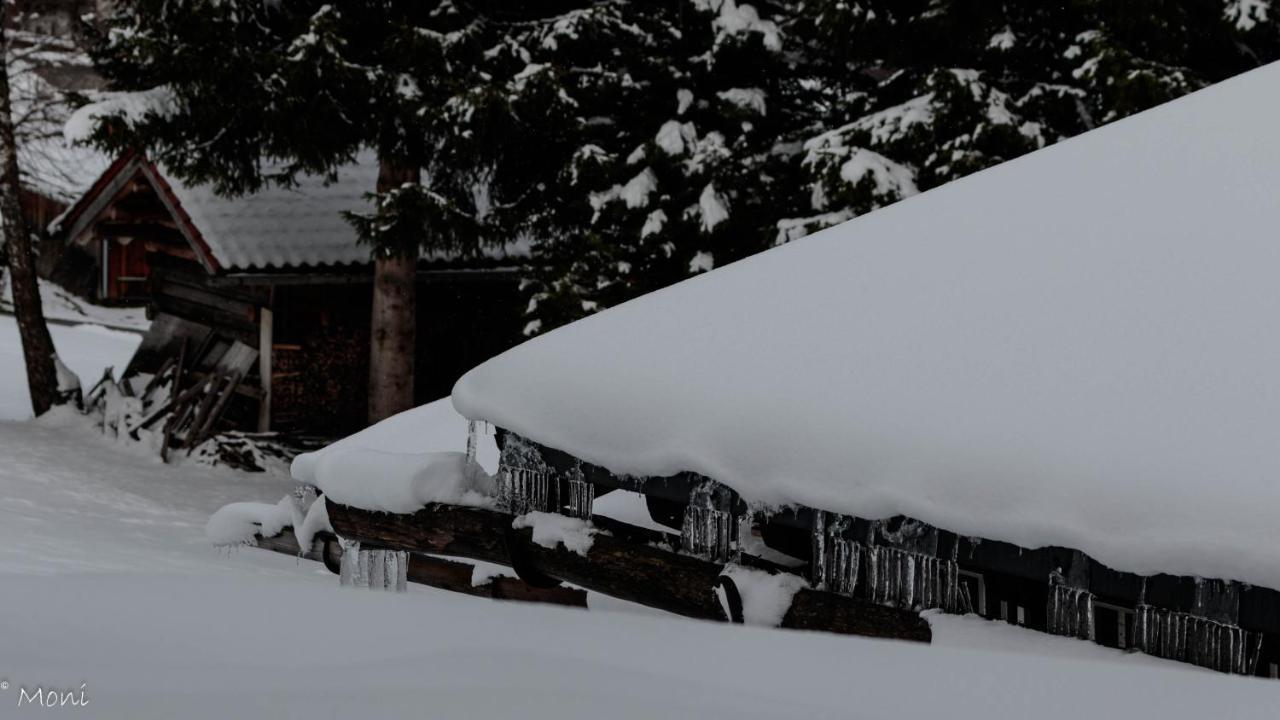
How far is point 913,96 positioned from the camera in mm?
10898

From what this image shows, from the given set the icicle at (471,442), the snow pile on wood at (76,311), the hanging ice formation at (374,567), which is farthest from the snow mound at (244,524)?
the snow pile on wood at (76,311)

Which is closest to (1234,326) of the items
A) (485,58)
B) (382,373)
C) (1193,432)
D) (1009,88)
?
(1193,432)

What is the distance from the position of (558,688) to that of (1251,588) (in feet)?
4.84

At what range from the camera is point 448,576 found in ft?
18.6

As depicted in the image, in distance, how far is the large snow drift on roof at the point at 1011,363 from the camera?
2.42 metres

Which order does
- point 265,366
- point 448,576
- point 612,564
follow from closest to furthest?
point 612,564 → point 448,576 → point 265,366

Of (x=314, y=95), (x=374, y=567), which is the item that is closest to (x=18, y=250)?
(x=314, y=95)

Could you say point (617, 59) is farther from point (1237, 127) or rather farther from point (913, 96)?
point (1237, 127)

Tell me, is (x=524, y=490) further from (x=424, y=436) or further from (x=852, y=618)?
(x=424, y=436)

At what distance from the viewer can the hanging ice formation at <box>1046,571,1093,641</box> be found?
2.58 m

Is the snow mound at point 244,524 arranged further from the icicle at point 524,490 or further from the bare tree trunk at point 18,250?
the bare tree trunk at point 18,250

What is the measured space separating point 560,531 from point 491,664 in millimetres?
1057

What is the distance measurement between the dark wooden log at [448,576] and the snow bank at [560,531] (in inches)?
48.3

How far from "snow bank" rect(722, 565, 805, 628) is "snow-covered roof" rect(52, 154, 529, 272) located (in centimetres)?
963
